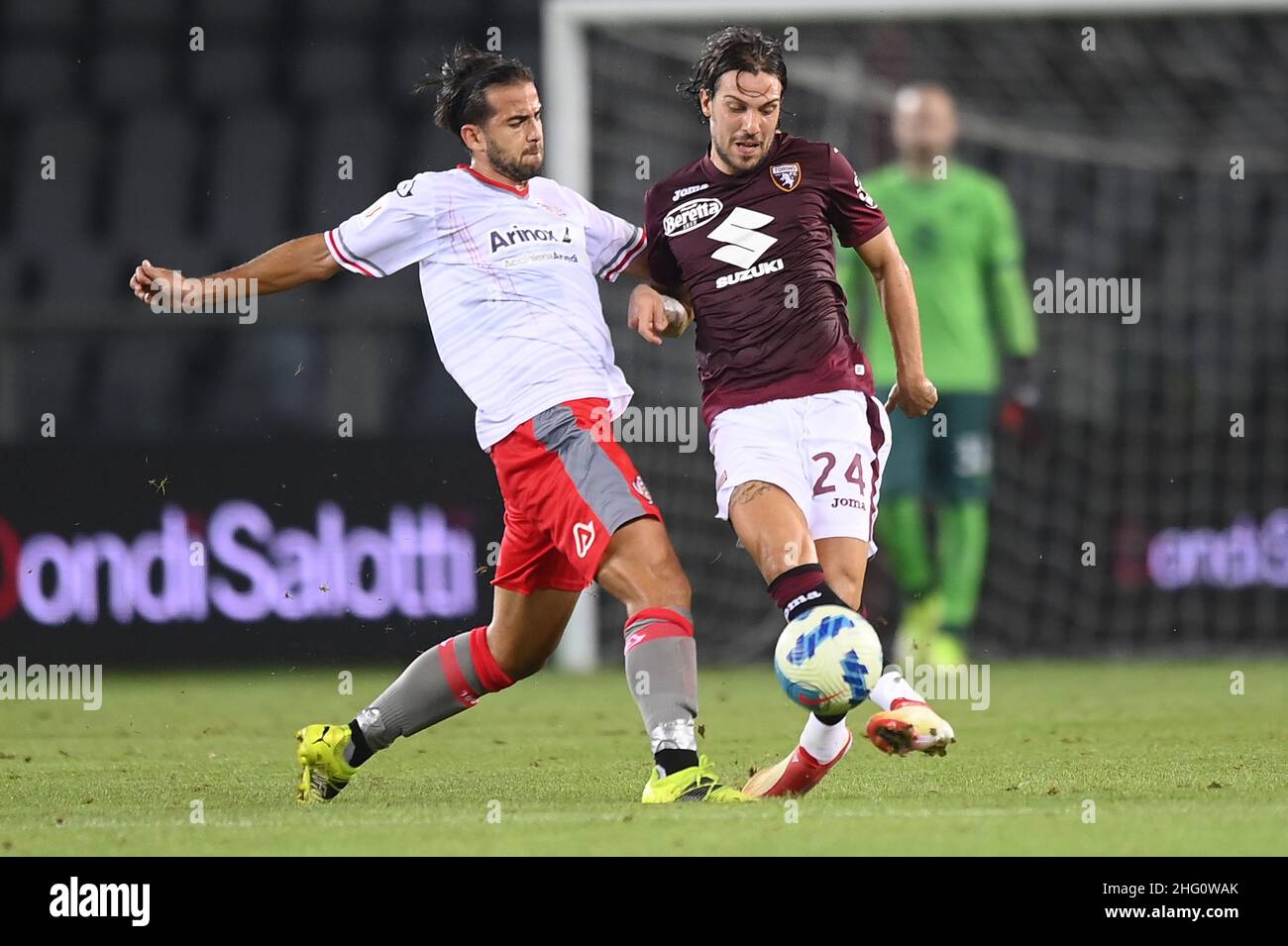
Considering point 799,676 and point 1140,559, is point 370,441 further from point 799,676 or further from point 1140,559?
point 799,676

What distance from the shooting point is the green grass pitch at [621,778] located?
4.15m

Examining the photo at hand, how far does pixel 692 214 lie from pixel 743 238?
0.53 ft

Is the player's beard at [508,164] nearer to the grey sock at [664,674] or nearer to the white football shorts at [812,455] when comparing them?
the white football shorts at [812,455]

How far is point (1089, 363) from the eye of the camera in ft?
38.3

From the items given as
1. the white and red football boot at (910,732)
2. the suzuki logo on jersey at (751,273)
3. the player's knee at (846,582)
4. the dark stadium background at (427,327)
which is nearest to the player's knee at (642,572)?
the player's knee at (846,582)

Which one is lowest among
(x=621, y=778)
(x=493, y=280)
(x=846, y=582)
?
(x=621, y=778)

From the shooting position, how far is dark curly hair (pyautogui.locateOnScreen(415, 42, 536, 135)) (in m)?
5.43

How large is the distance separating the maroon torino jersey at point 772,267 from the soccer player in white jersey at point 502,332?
0.25 m

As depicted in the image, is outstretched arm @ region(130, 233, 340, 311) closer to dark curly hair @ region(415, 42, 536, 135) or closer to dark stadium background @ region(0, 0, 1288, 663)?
dark curly hair @ region(415, 42, 536, 135)

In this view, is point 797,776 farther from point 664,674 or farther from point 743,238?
point 743,238

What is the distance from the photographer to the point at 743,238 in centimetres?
538

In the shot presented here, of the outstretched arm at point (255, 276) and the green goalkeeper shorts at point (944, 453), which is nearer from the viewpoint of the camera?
the outstretched arm at point (255, 276)

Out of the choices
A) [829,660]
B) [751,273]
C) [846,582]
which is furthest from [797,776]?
[751,273]
